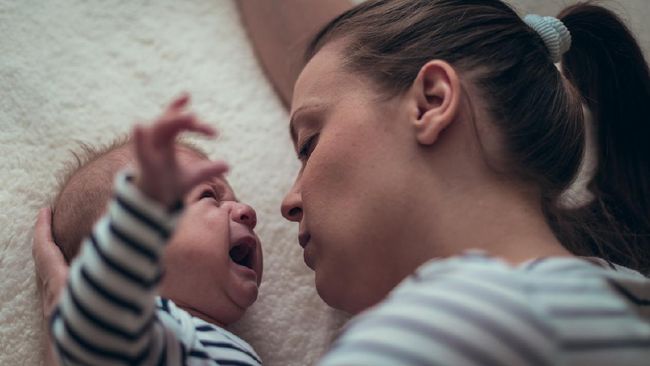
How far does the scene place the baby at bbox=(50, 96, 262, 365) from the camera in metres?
0.56

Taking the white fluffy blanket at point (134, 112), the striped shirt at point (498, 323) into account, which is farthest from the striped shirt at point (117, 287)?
the white fluffy blanket at point (134, 112)

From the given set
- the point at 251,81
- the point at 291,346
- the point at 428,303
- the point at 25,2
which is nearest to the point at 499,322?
the point at 428,303

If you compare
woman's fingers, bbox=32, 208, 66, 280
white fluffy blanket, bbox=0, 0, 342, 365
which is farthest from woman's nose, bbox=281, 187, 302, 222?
woman's fingers, bbox=32, 208, 66, 280

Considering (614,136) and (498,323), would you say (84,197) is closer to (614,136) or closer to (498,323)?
(498,323)

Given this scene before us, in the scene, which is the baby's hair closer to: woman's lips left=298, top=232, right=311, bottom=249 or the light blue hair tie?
woman's lips left=298, top=232, right=311, bottom=249

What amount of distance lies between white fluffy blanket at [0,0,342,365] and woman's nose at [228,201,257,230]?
14 centimetres

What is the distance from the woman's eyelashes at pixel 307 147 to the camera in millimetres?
868

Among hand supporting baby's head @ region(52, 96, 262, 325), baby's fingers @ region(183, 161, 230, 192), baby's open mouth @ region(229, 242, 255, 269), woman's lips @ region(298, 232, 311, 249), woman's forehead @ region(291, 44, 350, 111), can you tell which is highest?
baby's fingers @ region(183, 161, 230, 192)

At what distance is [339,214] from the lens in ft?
2.63

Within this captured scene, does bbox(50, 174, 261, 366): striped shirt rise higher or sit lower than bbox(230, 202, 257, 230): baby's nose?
higher

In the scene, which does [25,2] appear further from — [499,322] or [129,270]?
[499,322]

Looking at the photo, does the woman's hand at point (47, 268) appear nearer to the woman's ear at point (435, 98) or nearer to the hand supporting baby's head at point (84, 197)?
the hand supporting baby's head at point (84, 197)

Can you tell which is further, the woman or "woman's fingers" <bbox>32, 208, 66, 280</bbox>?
"woman's fingers" <bbox>32, 208, 66, 280</bbox>

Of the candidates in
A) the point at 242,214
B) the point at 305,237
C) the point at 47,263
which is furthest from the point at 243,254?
the point at 47,263
